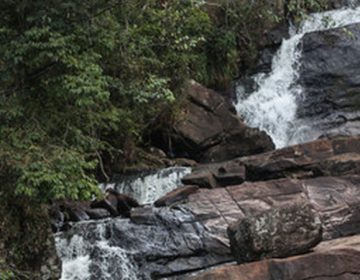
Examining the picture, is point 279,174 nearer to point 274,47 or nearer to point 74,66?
point 74,66

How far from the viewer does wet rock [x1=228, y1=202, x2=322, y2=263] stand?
752 centimetres

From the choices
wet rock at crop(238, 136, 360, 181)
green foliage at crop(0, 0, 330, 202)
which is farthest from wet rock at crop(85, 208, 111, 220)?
wet rock at crop(238, 136, 360, 181)

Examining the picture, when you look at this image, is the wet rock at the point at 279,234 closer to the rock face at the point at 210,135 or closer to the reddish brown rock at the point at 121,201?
the reddish brown rock at the point at 121,201

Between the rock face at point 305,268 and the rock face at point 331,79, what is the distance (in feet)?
33.2

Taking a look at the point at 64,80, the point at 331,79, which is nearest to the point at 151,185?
the point at 64,80

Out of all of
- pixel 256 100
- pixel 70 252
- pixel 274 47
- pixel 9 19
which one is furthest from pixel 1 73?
pixel 274 47

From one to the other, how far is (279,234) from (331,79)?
40.4ft

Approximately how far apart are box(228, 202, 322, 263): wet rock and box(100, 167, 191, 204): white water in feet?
20.2

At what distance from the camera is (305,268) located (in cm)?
720

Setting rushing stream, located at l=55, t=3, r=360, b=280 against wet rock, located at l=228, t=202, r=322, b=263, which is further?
rushing stream, located at l=55, t=3, r=360, b=280

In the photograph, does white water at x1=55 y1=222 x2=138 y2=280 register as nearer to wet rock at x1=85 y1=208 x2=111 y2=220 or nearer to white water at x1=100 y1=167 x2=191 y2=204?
wet rock at x1=85 y1=208 x2=111 y2=220

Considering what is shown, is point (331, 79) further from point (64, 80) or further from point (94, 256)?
point (64, 80)

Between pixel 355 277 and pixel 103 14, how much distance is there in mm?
→ 5917

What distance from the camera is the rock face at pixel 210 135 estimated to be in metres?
16.5
